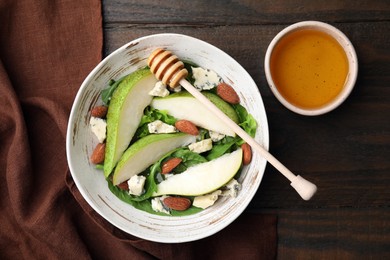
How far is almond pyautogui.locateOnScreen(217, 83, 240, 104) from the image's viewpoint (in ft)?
3.76

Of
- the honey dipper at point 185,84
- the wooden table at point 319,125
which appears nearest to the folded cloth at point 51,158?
the wooden table at point 319,125

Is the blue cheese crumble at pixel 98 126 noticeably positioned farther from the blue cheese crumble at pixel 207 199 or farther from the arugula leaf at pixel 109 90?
the blue cheese crumble at pixel 207 199

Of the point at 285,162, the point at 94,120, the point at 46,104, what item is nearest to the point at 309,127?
the point at 285,162

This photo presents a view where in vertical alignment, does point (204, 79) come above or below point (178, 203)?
above

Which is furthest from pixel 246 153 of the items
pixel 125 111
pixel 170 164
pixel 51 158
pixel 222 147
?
pixel 51 158

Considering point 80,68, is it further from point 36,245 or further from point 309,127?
point 309,127

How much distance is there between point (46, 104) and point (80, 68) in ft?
0.35

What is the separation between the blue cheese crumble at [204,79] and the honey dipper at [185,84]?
5 centimetres

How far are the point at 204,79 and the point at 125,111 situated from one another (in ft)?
0.59

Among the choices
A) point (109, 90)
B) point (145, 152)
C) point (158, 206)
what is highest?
point (109, 90)

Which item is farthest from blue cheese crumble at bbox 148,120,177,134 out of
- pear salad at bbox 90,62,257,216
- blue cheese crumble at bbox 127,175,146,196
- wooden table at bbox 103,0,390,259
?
wooden table at bbox 103,0,390,259

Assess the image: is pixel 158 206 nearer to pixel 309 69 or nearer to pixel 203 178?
pixel 203 178

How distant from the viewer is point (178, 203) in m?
1.16

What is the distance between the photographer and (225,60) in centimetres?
112
